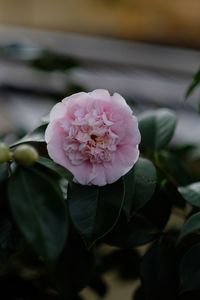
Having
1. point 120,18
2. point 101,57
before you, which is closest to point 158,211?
point 101,57

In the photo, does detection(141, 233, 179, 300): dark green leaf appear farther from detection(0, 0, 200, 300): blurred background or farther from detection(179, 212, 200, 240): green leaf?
detection(0, 0, 200, 300): blurred background

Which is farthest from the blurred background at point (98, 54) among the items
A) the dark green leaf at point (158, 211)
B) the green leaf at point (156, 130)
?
the dark green leaf at point (158, 211)

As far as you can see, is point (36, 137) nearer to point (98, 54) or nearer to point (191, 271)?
point (191, 271)

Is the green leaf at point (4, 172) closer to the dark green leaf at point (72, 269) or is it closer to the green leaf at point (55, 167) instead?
the green leaf at point (55, 167)

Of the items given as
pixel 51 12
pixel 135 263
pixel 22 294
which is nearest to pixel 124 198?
pixel 22 294

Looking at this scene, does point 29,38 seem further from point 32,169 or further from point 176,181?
point 32,169

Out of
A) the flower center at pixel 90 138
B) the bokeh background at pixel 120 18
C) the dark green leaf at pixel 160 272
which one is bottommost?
the bokeh background at pixel 120 18

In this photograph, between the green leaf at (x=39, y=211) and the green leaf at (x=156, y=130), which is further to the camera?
the green leaf at (x=156, y=130)

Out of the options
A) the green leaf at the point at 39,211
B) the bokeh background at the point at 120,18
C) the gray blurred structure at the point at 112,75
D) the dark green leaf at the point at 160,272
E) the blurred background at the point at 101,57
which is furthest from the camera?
the bokeh background at the point at 120,18
